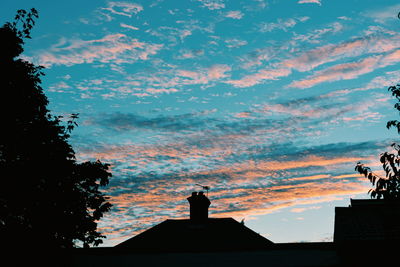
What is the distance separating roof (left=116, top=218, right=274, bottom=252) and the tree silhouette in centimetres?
630

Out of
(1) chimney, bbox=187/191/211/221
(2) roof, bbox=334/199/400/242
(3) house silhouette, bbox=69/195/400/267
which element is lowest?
(3) house silhouette, bbox=69/195/400/267

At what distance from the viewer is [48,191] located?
22500 mm

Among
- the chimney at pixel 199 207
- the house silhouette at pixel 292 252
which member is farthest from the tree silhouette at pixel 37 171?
the chimney at pixel 199 207

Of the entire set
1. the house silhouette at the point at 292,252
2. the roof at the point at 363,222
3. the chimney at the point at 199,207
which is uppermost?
the chimney at the point at 199,207

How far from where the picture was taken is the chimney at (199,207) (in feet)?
107

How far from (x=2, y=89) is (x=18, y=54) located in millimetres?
2776

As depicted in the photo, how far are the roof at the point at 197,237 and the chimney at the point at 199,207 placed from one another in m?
0.55

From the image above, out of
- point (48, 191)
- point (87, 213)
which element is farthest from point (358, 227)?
point (48, 191)

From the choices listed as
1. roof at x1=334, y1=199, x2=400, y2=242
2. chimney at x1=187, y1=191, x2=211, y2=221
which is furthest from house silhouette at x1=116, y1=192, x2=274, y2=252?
roof at x1=334, y1=199, x2=400, y2=242

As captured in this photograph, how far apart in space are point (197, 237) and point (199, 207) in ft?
12.4

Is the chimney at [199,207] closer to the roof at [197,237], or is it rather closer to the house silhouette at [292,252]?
the roof at [197,237]

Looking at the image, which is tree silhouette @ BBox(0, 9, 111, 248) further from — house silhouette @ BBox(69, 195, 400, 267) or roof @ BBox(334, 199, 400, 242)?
roof @ BBox(334, 199, 400, 242)

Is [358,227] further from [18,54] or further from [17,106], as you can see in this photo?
[18,54]

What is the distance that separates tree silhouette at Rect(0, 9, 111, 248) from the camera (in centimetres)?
2133
